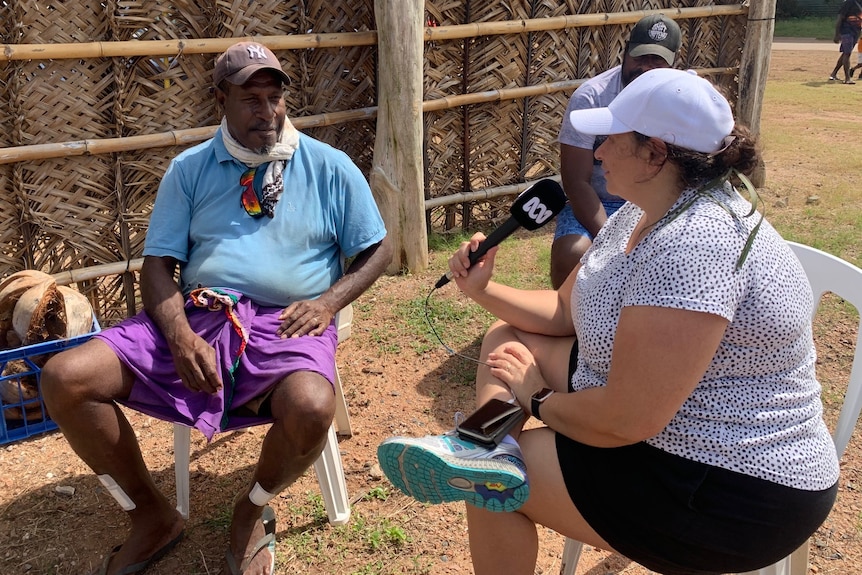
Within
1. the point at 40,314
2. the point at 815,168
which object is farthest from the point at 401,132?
the point at 815,168

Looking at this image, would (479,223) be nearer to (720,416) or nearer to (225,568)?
(225,568)

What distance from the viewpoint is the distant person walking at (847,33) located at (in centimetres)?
1349

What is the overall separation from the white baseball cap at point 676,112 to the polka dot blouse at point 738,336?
0.45 ft

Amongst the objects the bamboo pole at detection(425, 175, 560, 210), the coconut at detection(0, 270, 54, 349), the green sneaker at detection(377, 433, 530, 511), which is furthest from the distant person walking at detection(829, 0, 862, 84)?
the green sneaker at detection(377, 433, 530, 511)

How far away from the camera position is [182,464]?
2893 mm

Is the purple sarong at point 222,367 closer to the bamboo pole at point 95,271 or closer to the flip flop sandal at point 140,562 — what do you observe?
the flip flop sandal at point 140,562

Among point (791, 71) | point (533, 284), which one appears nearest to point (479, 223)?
point (533, 284)

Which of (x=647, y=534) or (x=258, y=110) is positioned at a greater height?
(x=258, y=110)

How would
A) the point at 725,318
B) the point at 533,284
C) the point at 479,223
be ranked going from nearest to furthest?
the point at 725,318 → the point at 533,284 → the point at 479,223

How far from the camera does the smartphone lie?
1934 millimetres

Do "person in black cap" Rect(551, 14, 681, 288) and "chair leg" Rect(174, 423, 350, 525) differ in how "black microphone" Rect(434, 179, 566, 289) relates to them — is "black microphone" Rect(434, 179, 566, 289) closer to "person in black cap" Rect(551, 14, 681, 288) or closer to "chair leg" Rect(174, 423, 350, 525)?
"chair leg" Rect(174, 423, 350, 525)

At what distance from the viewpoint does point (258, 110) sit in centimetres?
285

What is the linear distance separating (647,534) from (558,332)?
2.46 feet

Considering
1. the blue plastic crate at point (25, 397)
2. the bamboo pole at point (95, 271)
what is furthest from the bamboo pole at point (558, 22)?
the blue plastic crate at point (25, 397)
